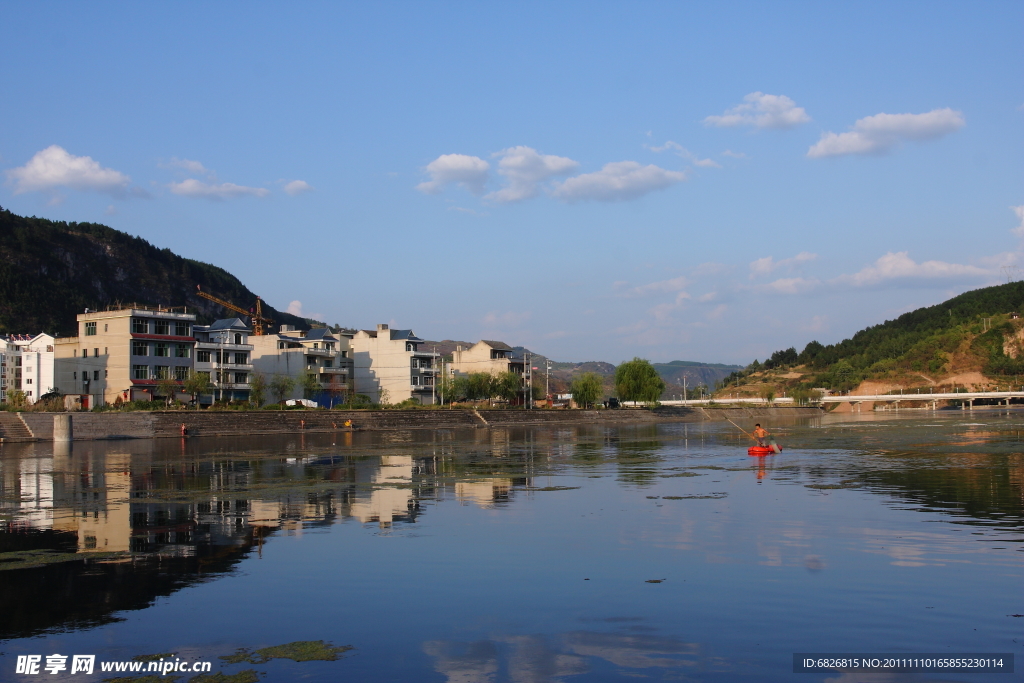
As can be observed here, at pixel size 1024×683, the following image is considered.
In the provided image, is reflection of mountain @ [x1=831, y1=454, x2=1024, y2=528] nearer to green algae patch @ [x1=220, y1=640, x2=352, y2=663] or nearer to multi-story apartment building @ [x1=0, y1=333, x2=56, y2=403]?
green algae patch @ [x1=220, y1=640, x2=352, y2=663]

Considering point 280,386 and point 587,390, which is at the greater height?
point 280,386

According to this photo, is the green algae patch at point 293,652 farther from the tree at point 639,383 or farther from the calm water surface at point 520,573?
the tree at point 639,383

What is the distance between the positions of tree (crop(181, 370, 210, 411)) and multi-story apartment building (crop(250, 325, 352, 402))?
24.2 metres

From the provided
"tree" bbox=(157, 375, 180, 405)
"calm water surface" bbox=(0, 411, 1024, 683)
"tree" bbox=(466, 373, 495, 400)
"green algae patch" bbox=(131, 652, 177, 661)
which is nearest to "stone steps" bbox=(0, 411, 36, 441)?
"tree" bbox=(157, 375, 180, 405)

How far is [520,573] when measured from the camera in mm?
16922

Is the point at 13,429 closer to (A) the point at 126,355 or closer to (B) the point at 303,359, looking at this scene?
(A) the point at 126,355

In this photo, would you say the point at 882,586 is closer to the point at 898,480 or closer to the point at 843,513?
the point at 843,513

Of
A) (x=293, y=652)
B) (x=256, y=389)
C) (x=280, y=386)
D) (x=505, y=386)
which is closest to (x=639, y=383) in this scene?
(x=505, y=386)

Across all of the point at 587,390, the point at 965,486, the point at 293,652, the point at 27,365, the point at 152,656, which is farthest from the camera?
the point at 587,390

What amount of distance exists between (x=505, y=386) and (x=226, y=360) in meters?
49.0

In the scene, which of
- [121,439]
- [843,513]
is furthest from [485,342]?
[843,513]

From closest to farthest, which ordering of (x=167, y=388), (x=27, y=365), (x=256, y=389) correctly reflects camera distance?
(x=167, y=388) < (x=256, y=389) < (x=27, y=365)

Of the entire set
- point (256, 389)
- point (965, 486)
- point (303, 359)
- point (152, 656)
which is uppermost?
point (303, 359)

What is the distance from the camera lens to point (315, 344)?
13612 cm
